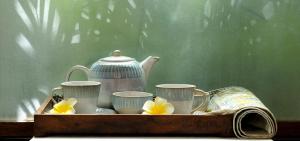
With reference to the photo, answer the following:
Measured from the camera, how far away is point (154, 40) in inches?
71.6

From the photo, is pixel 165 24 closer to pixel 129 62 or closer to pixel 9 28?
pixel 129 62

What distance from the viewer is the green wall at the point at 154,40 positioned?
180 cm

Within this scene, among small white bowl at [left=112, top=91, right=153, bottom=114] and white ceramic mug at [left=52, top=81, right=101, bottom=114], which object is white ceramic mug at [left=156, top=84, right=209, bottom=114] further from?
white ceramic mug at [left=52, top=81, right=101, bottom=114]

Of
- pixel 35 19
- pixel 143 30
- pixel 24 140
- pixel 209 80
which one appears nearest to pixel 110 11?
pixel 143 30

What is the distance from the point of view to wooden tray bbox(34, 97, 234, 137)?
4.39 feet

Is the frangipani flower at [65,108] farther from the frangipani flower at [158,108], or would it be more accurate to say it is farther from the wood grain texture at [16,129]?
the wood grain texture at [16,129]

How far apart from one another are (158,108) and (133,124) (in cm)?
9

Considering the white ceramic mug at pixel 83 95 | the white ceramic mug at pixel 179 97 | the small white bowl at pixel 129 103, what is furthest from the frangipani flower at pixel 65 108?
the white ceramic mug at pixel 179 97

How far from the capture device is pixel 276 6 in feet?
5.96

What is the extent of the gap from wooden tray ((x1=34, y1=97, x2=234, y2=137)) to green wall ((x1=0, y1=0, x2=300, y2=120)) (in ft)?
1.62

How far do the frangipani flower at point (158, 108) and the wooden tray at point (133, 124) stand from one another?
0.14 ft

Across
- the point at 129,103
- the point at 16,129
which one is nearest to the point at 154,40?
the point at 129,103

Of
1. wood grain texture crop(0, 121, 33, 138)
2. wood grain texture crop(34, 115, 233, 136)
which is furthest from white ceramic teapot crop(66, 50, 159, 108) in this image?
wood grain texture crop(0, 121, 33, 138)

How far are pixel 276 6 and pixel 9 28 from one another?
0.99m
